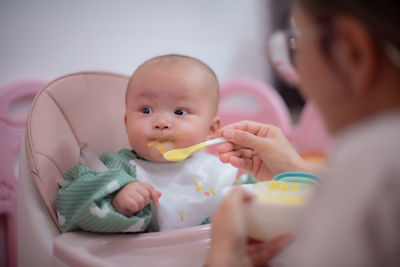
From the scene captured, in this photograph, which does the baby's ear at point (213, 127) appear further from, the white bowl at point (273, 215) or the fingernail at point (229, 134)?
the white bowl at point (273, 215)

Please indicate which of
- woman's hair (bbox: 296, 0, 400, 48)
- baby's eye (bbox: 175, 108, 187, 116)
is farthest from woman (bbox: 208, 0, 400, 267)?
baby's eye (bbox: 175, 108, 187, 116)

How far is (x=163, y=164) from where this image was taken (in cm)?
100

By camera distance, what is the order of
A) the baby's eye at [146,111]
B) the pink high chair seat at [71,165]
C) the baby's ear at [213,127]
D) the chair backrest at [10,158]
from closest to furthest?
the pink high chair seat at [71,165]
the baby's eye at [146,111]
the baby's ear at [213,127]
the chair backrest at [10,158]

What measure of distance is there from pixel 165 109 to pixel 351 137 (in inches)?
25.8

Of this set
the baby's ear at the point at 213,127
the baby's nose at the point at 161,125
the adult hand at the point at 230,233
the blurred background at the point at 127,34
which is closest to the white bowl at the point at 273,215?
the adult hand at the point at 230,233

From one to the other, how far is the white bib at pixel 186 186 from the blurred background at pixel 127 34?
0.46 metres

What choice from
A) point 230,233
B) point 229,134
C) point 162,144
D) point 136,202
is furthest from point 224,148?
point 230,233

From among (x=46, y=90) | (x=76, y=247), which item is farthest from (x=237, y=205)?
(x=46, y=90)

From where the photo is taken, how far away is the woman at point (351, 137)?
311mm

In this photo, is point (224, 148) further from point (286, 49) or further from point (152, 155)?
point (286, 49)

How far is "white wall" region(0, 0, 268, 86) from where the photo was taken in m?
1.21

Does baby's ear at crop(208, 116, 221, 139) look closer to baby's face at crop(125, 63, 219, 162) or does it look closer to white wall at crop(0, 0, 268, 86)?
baby's face at crop(125, 63, 219, 162)

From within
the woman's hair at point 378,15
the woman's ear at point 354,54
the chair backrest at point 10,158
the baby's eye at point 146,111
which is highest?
the woman's hair at point 378,15

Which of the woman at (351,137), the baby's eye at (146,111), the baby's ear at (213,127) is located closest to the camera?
the woman at (351,137)
